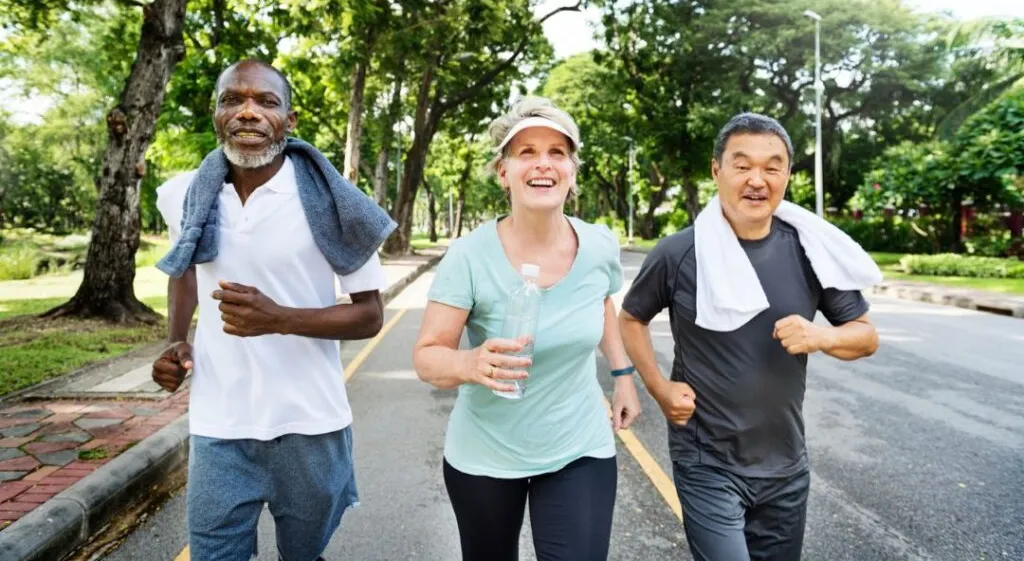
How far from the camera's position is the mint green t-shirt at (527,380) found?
7.20 ft

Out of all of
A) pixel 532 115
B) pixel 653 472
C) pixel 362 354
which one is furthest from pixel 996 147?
pixel 532 115

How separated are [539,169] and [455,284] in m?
0.44

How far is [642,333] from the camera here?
265 centimetres

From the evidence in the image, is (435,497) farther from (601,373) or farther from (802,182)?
(802,182)

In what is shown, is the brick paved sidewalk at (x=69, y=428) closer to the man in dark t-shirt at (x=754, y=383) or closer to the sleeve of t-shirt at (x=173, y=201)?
the sleeve of t-shirt at (x=173, y=201)

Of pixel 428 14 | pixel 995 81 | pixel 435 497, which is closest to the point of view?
pixel 435 497

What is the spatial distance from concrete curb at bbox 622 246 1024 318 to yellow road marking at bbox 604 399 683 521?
398 inches

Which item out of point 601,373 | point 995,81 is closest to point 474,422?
point 601,373

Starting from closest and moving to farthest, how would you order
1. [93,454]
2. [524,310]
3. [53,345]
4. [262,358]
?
[524,310] → [262,358] → [93,454] → [53,345]

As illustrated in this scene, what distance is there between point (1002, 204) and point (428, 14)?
21576 millimetres

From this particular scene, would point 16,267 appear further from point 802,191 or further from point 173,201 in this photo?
point 802,191

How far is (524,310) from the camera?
2.12 metres

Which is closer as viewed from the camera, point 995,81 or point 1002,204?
point 1002,204

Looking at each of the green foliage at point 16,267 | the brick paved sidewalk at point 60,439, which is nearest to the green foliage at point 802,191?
the green foliage at point 16,267
